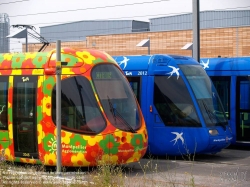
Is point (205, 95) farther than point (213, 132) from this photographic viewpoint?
Yes

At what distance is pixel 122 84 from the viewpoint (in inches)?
539

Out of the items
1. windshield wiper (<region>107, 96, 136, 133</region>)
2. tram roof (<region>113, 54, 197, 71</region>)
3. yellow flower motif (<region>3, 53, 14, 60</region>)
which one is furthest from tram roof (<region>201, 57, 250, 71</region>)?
yellow flower motif (<region>3, 53, 14, 60</region>)

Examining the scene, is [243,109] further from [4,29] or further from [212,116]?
[4,29]

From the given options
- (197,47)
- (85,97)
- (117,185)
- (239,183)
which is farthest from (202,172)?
(197,47)

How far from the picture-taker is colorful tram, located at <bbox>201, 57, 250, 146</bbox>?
18.5 meters

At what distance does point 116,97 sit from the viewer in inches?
527

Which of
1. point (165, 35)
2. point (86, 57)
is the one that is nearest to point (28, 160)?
point (86, 57)

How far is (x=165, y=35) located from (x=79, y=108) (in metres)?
33.9

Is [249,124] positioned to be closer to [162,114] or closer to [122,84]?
[162,114]

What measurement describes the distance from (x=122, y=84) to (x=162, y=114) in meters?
2.55

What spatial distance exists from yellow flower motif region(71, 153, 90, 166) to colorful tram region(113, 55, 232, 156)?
11.4 ft

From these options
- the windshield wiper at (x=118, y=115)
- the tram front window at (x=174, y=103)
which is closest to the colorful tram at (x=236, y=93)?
the tram front window at (x=174, y=103)

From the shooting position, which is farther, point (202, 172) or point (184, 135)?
point (184, 135)

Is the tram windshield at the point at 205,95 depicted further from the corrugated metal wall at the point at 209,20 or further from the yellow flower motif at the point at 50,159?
the corrugated metal wall at the point at 209,20
